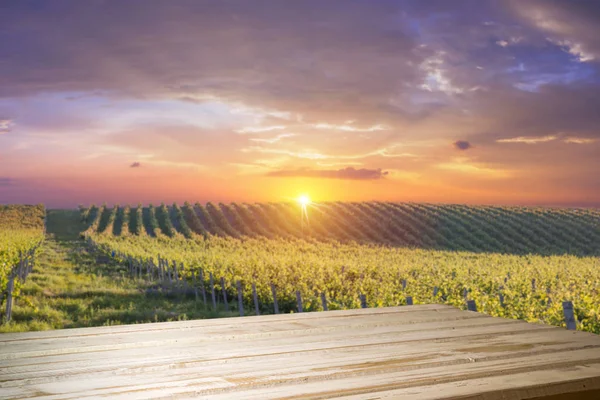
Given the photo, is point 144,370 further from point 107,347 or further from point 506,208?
point 506,208

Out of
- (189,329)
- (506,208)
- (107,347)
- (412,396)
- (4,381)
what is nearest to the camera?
(412,396)

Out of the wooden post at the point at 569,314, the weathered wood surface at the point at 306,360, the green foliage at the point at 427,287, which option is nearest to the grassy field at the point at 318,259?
the green foliage at the point at 427,287

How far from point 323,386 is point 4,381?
1623mm

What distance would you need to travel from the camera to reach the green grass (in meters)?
15.3

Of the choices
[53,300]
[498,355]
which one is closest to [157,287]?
[53,300]

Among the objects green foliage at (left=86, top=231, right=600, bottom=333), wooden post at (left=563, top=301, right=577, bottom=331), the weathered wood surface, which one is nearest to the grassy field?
green foliage at (left=86, top=231, right=600, bottom=333)

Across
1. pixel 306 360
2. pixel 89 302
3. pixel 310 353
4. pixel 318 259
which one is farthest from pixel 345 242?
pixel 306 360

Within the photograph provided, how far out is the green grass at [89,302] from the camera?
603 inches

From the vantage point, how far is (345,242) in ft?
158

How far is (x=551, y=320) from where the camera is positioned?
39.6 feet

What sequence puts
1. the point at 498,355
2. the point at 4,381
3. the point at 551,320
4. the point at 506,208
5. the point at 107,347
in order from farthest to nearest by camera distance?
1. the point at 506,208
2. the point at 551,320
3. the point at 107,347
4. the point at 498,355
5. the point at 4,381

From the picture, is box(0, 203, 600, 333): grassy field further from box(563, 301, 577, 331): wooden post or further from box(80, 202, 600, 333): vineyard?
box(563, 301, 577, 331): wooden post

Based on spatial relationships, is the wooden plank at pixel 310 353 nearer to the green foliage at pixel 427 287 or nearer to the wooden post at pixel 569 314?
the wooden post at pixel 569 314

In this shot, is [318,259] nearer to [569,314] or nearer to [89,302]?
[89,302]
